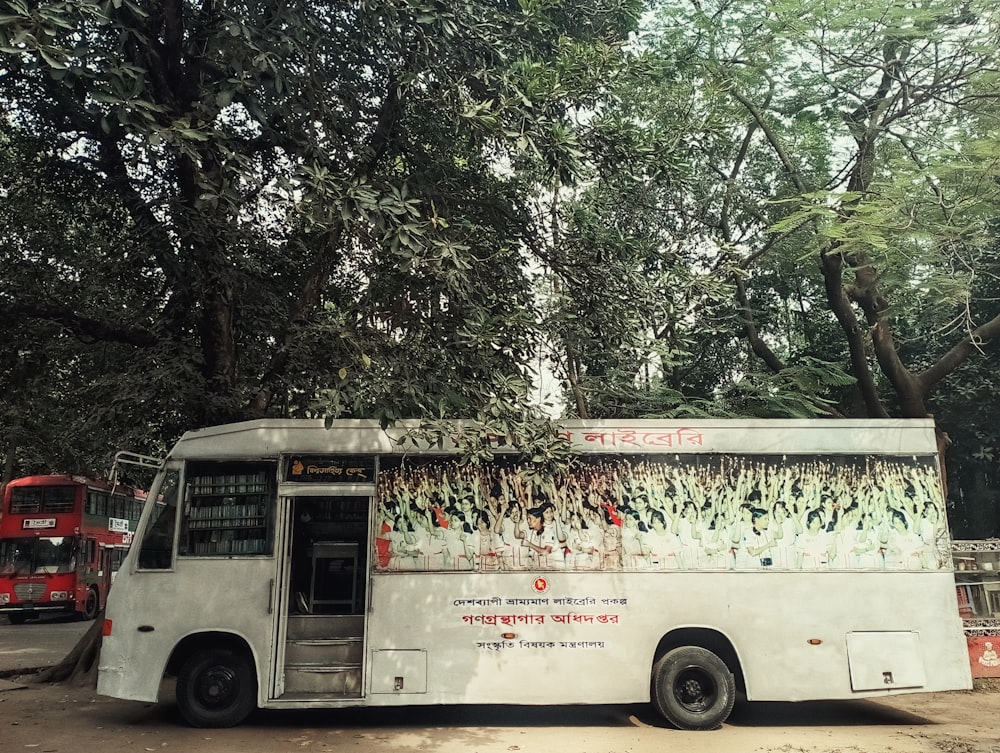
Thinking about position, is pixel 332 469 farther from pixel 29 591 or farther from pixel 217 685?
pixel 29 591

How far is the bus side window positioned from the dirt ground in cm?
153

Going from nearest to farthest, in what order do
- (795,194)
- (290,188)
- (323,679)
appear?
(290,188) → (323,679) → (795,194)

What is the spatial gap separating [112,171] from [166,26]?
2.35m

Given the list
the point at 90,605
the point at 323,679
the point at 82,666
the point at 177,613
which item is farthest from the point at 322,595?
the point at 90,605

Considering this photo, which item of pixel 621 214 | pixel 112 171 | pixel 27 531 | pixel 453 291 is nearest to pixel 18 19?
pixel 453 291

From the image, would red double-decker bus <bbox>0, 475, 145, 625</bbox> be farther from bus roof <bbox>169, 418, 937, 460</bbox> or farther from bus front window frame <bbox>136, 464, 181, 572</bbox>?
bus roof <bbox>169, 418, 937, 460</bbox>

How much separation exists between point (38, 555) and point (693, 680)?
19.4 meters

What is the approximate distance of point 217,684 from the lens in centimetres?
754

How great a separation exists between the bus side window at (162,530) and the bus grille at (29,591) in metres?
16.2

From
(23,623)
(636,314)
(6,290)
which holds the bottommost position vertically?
(23,623)

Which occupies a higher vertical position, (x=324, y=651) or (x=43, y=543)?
(x=43, y=543)

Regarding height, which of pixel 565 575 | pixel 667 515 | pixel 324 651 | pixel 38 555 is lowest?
pixel 324 651

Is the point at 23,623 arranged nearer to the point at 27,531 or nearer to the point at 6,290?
the point at 27,531

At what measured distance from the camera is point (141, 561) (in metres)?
7.64
